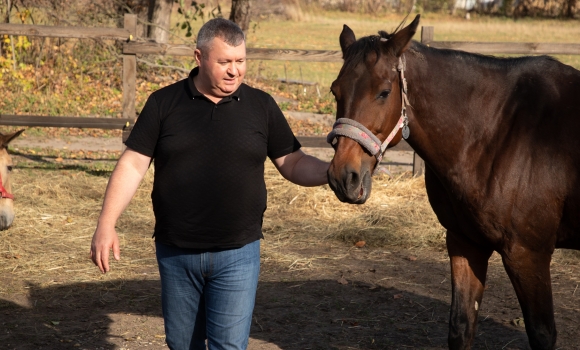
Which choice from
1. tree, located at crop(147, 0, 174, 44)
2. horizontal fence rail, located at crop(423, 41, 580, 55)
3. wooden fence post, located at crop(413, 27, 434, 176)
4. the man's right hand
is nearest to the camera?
the man's right hand

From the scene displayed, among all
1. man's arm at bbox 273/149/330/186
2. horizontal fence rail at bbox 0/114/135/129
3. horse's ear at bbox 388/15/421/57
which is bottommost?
horizontal fence rail at bbox 0/114/135/129

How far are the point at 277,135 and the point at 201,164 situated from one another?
0.40 meters

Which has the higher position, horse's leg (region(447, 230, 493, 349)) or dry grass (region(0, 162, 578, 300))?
horse's leg (region(447, 230, 493, 349))

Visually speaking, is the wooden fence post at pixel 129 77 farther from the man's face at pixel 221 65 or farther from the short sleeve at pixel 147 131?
the man's face at pixel 221 65

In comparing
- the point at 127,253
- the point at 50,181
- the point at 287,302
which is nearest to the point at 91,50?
Result: the point at 50,181

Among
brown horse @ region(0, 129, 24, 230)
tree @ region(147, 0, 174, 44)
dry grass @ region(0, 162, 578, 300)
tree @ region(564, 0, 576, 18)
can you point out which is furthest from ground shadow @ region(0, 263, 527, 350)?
tree @ region(564, 0, 576, 18)

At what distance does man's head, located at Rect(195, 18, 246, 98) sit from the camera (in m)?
2.68

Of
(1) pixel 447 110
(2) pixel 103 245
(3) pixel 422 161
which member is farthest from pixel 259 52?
(2) pixel 103 245

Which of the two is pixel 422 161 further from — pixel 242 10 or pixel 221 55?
pixel 221 55

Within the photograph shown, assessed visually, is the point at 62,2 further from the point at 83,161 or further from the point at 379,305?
the point at 379,305

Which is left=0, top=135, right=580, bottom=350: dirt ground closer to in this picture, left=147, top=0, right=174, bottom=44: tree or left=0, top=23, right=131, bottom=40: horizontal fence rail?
left=0, top=23, right=131, bottom=40: horizontal fence rail

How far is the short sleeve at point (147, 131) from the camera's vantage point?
278 cm

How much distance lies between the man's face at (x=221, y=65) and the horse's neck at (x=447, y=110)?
0.90 metres

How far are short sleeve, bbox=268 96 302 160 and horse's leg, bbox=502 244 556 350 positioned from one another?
122 centimetres
